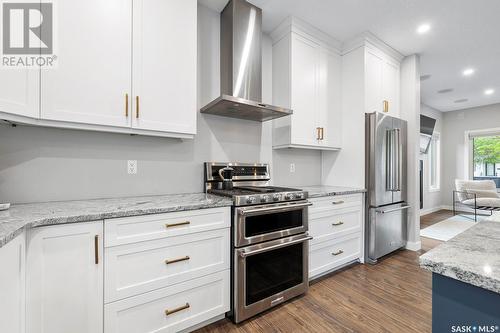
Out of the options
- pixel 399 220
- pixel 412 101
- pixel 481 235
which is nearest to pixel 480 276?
pixel 481 235

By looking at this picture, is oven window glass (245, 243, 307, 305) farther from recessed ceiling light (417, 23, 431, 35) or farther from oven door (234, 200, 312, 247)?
recessed ceiling light (417, 23, 431, 35)

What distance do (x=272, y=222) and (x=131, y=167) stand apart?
129 centimetres

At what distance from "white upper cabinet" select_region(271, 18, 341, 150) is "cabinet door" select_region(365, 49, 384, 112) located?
0.38 m

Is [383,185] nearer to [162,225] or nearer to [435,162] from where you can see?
[162,225]

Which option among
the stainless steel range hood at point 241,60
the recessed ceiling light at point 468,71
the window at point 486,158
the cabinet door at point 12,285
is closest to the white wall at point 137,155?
the stainless steel range hood at point 241,60

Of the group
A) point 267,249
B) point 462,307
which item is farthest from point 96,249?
point 462,307

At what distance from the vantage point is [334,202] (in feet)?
8.14

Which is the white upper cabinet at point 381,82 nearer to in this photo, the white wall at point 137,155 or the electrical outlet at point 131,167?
the white wall at point 137,155

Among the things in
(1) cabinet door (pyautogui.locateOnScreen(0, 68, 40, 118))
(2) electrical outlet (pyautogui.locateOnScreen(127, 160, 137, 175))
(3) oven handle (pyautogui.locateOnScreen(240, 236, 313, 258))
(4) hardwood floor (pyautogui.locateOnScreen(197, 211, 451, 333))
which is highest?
(1) cabinet door (pyautogui.locateOnScreen(0, 68, 40, 118))

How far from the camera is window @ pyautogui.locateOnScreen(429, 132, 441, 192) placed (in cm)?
616

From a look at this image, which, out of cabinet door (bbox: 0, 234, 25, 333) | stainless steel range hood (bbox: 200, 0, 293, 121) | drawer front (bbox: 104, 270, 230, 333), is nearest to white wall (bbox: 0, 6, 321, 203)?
stainless steel range hood (bbox: 200, 0, 293, 121)

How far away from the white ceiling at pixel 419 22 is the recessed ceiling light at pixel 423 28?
5 centimetres

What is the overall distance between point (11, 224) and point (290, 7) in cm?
278

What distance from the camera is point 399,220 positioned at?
311 centimetres
